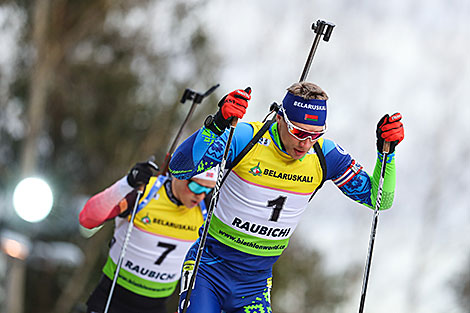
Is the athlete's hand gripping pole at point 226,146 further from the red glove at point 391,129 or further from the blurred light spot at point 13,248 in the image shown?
the blurred light spot at point 13,248

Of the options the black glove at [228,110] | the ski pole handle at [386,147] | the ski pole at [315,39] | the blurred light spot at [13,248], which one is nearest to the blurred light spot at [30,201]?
the blurred light spot at [13,248]

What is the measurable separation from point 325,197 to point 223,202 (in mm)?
22017

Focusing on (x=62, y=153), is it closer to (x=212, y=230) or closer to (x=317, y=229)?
(x=317, y=229)

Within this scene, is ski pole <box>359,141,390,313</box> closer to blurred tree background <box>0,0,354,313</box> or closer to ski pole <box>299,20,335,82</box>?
ski pole <box>299,20,335,82</box>

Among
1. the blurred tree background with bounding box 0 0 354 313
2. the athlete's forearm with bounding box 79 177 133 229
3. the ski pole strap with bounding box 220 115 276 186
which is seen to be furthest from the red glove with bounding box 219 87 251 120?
the blurred tree background with bounding box 0 0 354 313

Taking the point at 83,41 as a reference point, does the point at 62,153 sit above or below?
below

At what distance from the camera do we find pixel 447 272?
2423 cm

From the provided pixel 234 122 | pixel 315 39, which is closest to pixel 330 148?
pixel 234 122

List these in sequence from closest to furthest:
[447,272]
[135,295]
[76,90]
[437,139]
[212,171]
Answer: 1. [212,171]
2. [135,295]
3. [76,90]
4. [447,272]
5. [437,139]

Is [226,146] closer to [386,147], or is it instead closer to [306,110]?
[306,110]

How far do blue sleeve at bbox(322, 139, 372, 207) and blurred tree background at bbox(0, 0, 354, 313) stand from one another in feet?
39.1

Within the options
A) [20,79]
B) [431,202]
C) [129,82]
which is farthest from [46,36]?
[431,202]

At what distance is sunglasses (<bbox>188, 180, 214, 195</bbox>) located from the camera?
15.8ft

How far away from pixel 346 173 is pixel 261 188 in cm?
56
